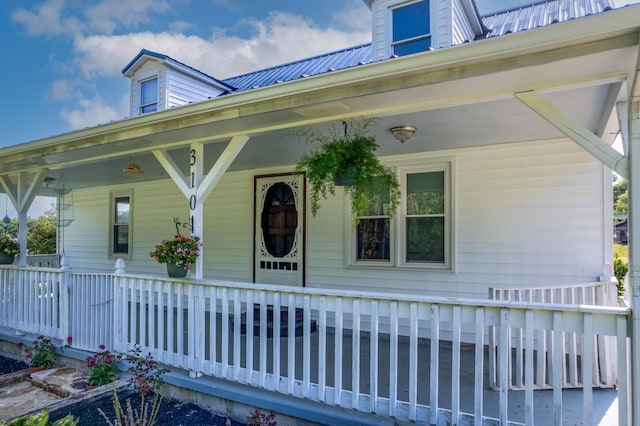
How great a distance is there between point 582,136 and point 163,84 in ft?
21.6

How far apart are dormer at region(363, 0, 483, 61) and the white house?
0.07ft

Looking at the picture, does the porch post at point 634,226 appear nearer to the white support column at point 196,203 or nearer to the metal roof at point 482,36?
the metal roof at point 482,36

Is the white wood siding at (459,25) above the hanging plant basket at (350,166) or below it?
above

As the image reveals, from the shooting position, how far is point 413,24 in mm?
4754

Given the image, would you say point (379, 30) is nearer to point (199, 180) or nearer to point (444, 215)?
point (444, 215)

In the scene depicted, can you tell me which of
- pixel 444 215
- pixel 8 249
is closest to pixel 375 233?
pixel 444 215

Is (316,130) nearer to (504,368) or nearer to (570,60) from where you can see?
(570,60)

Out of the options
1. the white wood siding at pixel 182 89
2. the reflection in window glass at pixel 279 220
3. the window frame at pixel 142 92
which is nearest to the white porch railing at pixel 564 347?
the reflection in window glass at pixel 279 220

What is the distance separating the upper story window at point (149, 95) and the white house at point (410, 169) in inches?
1.8

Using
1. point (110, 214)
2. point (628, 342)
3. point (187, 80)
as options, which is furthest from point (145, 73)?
point (628, 342)

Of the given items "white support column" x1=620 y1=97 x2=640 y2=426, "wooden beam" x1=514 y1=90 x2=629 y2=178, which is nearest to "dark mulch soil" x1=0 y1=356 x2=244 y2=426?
"white support column" x1=620 y1=97 x2=640 y2=426

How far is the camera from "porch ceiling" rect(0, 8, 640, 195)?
223 cm

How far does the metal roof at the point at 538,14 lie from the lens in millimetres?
4930

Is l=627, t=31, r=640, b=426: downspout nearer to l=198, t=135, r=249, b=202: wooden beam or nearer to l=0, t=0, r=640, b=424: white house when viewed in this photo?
l=0, t=0, r=640, b=424: white house
